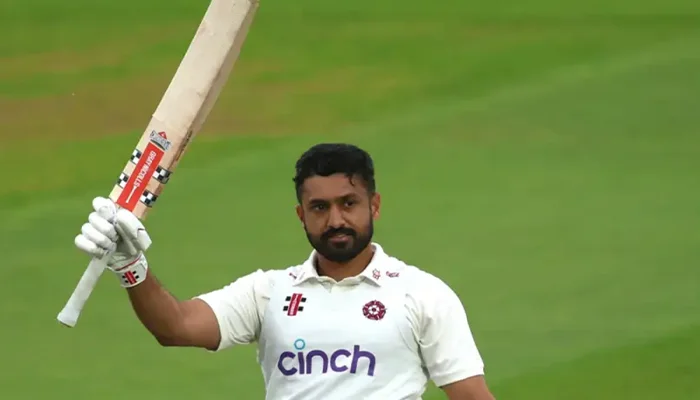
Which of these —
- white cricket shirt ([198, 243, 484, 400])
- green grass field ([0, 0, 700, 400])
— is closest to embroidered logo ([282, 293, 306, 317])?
white cricket shirt ([198, 243, 484, 400])

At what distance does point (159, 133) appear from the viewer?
5.07 metres

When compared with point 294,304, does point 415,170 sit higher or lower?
higher

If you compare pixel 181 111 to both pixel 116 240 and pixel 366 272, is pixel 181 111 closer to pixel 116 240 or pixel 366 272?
pixel 116 240

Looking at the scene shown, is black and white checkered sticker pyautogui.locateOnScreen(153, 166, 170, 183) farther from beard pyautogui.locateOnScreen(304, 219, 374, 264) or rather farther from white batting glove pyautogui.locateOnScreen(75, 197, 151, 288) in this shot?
beard pyautogui.locateOnScreen(304, 219, 374, 264)

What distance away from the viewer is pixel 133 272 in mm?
5020

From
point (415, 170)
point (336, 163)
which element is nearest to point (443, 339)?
point (336, 163)

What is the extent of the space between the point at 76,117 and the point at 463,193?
13.5ft

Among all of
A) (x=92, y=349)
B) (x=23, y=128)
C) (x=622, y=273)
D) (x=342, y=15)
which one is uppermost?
(x=342, y=15)

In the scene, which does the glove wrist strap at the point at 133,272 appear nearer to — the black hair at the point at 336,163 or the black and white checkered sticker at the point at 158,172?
the black and white checkered sticker at the point at 158,172

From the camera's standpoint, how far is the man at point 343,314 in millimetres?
5039

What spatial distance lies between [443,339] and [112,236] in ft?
3.60

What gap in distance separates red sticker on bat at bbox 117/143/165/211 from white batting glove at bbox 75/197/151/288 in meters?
0.07

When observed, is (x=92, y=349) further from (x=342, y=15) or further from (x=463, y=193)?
(x=342, y=15)

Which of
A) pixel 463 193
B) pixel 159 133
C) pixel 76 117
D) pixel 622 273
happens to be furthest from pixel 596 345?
pixel 76 117
